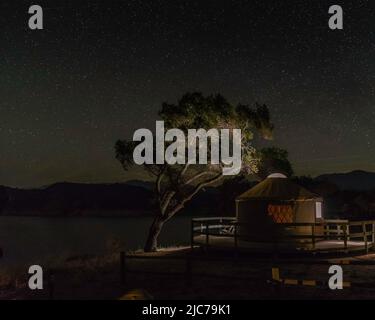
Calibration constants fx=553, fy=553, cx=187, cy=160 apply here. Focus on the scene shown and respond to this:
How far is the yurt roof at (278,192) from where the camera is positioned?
21531mm

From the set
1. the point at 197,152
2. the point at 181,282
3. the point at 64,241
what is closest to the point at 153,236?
the point at 197,152

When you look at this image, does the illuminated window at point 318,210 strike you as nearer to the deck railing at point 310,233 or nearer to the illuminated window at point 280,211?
the deck railing at point 310,233

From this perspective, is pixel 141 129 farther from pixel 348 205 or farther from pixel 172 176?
pixel 348 205

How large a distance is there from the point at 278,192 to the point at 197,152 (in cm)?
374

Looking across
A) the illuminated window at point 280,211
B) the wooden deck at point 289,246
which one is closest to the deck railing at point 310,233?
the wooden deck at point 289,246

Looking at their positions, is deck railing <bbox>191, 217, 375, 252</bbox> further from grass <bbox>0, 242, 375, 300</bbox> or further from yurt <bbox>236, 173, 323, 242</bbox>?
grass <bbox>0, 242, 375, 300</bbox>

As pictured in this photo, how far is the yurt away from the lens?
21.3 meters

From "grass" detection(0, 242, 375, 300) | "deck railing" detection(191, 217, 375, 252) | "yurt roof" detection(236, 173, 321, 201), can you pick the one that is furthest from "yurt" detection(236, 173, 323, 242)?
"grass" detection(0, 242, 375, 300)

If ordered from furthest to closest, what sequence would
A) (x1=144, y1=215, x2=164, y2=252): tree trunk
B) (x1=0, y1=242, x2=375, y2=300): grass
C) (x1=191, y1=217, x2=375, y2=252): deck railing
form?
(x1=144, y1=215, x2=164, y2=252): tree trunk < (x1=191, y1=217, x2=375, y2=252): deck railing < (x1=0, y1=242, x2=375, y2=300): grass

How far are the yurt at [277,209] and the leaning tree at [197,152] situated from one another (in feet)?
5.85

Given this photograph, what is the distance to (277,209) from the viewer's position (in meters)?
21.5

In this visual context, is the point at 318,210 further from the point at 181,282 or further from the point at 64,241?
the point at 64,241
